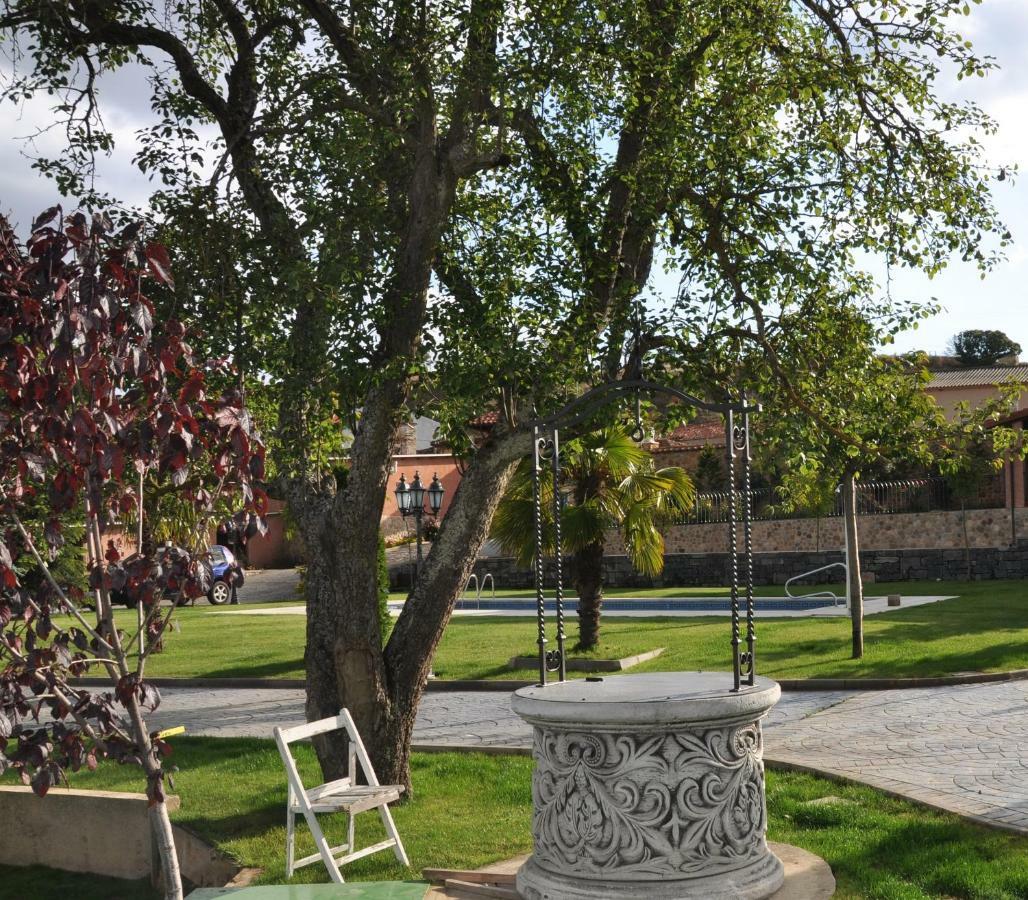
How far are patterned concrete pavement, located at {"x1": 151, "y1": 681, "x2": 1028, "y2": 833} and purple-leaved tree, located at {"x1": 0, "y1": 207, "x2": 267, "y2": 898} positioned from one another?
16.5 feet

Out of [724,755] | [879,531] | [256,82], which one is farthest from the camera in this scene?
[879,531]

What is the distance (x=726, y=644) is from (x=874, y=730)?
586cm

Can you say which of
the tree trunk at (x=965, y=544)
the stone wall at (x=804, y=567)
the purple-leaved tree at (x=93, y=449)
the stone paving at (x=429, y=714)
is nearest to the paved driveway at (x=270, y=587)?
the stone wall at (x=804, y=567)

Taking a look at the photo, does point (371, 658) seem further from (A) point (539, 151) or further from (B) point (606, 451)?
(B) point (606, 451)

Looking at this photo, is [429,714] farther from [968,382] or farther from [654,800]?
[968,382]

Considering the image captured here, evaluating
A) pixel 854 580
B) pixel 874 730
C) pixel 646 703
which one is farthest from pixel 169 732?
pixel 854 580

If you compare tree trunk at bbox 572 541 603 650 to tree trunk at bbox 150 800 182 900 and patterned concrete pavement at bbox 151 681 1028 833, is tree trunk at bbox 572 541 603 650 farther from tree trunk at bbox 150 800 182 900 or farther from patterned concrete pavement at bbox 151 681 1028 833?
tree trunk at bbox 150 800 182 900

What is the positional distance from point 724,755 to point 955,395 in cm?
3902

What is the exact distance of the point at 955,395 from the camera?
138 ft

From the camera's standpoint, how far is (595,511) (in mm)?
16469

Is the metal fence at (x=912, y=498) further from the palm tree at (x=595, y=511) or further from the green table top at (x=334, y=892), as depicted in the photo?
the green table top at (x=334, y=892)

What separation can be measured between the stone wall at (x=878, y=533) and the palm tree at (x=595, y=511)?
37.0 feet

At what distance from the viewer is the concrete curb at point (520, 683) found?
1343 centimetres

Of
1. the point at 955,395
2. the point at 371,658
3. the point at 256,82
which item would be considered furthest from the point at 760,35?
the point at 955,395
